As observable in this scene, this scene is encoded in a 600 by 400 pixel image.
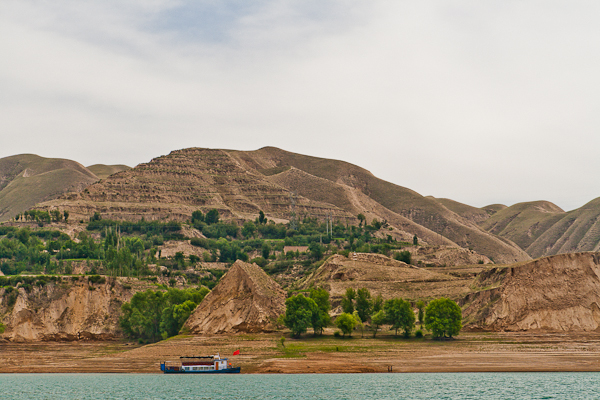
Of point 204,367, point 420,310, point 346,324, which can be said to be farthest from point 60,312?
point 420,310

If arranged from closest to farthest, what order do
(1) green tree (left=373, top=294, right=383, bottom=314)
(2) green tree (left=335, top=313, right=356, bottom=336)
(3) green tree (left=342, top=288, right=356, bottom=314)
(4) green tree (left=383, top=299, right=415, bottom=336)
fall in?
(2) green tree (left=335, top=313, right=356, bottom=336)
(4) green tree (left=383, top=299, right=415, bottom=336)
(1) green tree (left=373, top=294, right=383, bottom=314)
(3) green tree (left=342, top=288, right=356, bottom=314)

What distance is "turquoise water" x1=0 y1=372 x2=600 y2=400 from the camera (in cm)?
6262

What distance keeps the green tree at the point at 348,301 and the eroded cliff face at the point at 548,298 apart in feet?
62.8

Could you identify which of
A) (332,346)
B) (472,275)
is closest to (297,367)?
(332,346)

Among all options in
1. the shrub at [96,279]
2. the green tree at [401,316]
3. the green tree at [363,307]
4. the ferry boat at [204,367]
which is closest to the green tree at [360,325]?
the green tree at [363,307]

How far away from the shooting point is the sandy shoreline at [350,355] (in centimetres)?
8150

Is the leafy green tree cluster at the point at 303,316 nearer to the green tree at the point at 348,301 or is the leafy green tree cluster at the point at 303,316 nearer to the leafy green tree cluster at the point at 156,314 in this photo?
the green tree at the point at 348,301

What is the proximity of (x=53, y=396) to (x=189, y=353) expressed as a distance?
30.4 metres

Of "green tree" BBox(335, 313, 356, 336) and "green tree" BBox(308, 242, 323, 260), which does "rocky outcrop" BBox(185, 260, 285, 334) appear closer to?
"green tree" BBox(335, 313, 356, 336)

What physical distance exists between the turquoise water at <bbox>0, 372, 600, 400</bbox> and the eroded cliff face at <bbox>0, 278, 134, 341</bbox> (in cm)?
3853

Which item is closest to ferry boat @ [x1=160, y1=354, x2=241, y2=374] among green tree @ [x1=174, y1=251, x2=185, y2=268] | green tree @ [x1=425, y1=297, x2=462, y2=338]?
green tree @ [x1=425, y1=297, x2=462, y2=338]

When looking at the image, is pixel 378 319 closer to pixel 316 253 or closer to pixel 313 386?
pixel 313 386

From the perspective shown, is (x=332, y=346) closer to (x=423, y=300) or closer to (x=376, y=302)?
(x=376, y=302)

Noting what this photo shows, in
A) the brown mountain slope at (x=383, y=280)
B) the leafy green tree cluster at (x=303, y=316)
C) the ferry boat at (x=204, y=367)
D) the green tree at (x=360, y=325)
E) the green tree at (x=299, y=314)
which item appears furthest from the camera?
the brown mountain slope at (x=383, y=280)
